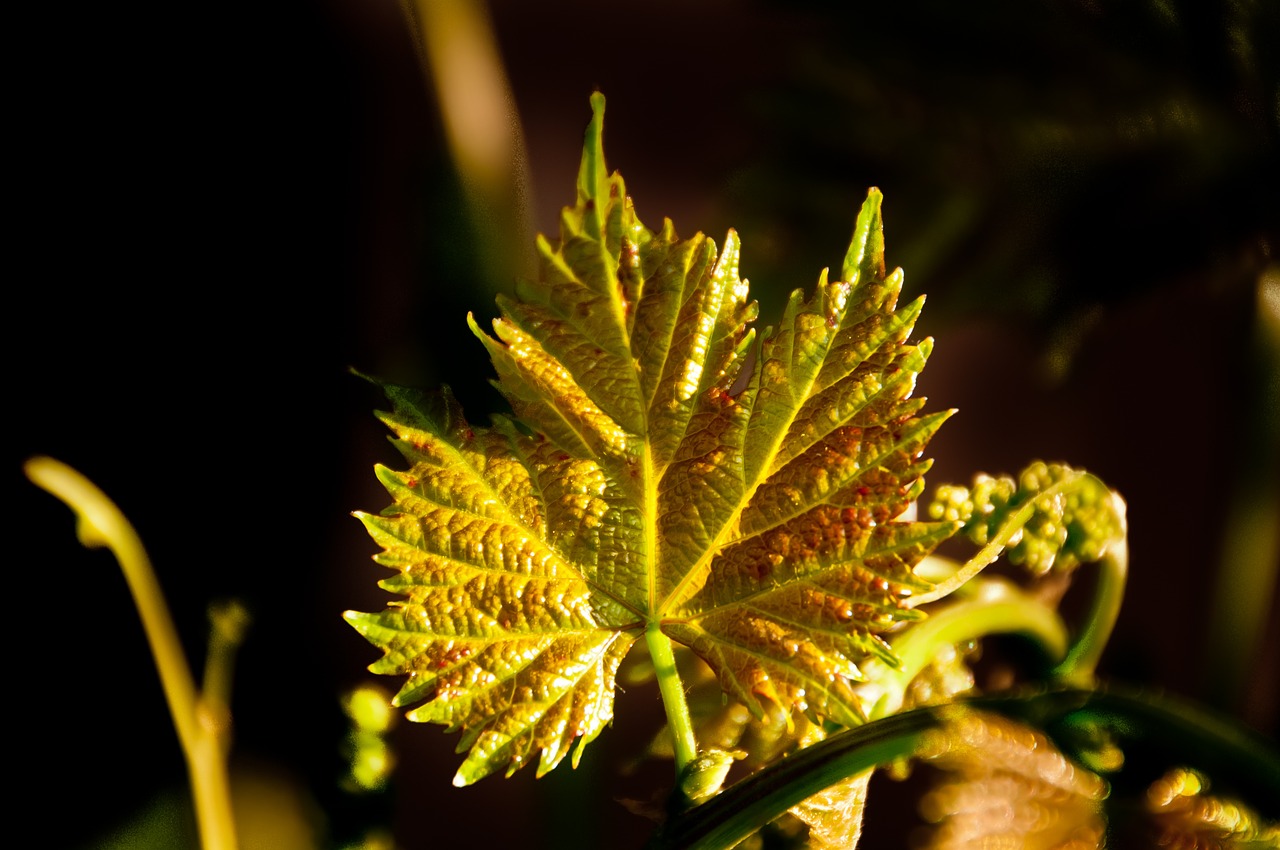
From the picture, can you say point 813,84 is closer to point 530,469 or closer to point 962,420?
point 962,420

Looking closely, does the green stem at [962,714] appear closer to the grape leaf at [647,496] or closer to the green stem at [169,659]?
the grape leaf at [647,496]

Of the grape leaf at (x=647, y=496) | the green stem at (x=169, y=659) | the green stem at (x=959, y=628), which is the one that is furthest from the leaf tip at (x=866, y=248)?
the green stem at (x=169, y=659)

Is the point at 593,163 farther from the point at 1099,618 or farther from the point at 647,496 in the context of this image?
the point at 1099,618

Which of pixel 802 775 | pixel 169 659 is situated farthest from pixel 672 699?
pixel 169 659

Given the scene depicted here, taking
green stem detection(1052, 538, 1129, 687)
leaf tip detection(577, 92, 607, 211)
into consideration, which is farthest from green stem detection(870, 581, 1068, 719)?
leaf tip detection(577, 92, 607, 211)

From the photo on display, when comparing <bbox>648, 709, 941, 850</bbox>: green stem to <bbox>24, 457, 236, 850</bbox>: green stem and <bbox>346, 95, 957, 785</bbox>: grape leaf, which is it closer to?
<bbox>346, 95, 957, 785</bbox>: grape leaf
